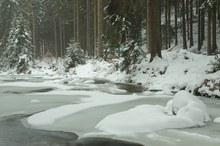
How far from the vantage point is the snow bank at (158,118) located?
21.0ft

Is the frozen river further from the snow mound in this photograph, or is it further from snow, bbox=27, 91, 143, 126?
the snow mound

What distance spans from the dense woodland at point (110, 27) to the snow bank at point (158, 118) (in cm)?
813

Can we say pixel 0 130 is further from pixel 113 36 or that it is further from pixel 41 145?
pixel 113 36

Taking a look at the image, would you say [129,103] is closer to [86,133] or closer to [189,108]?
[189,108]

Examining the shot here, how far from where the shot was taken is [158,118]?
22.6 ft

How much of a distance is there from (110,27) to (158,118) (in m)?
A: 15.6

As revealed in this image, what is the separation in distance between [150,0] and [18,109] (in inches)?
408

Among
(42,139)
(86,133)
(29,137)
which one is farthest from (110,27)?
(42,139)

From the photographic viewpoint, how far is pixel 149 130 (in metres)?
6.26

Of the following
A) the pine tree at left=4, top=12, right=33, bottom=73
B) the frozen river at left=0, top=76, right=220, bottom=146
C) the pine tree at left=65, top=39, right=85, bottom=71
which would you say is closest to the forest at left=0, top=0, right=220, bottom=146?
the frozen river at left=0, top=76, right=220, bottom=146

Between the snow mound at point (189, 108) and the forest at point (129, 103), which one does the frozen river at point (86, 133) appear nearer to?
the forest at point (129, 103)

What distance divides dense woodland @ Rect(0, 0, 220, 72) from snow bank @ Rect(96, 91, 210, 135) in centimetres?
813

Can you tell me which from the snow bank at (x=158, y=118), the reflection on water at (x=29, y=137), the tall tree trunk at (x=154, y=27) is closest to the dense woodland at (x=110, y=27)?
the tall tree trunk at (x=154, y=27)

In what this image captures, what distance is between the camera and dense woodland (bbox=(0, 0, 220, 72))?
58.2 ft
